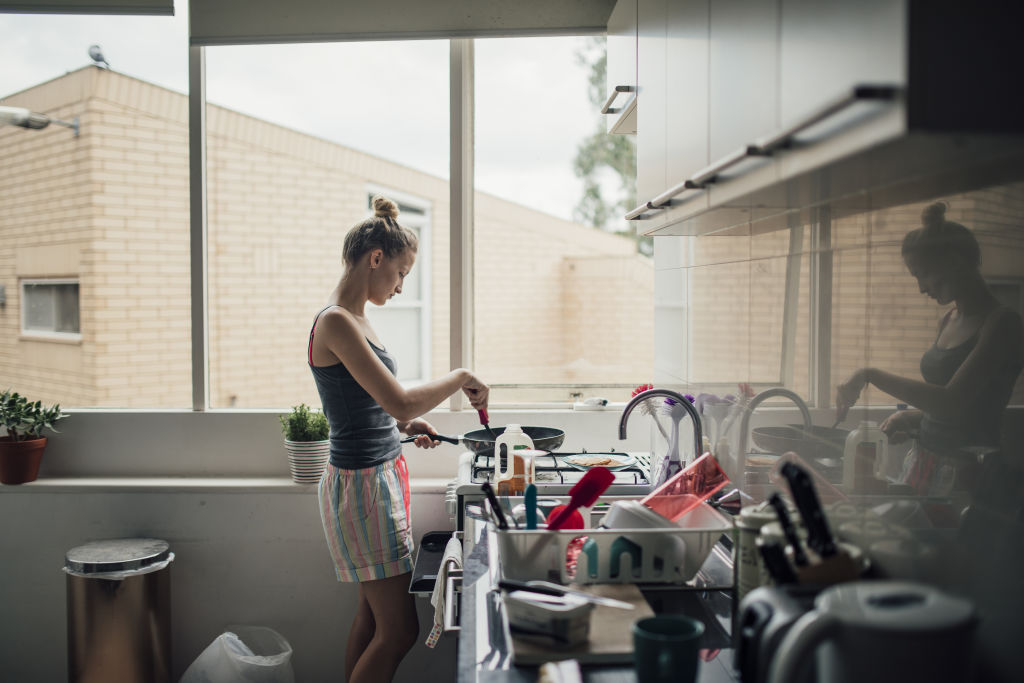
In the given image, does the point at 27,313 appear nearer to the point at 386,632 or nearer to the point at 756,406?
the point at 386,632

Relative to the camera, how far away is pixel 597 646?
114cm

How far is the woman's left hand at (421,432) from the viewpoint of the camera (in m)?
2.44

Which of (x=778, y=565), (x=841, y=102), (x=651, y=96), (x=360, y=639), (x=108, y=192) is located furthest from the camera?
(x=108, y=192)

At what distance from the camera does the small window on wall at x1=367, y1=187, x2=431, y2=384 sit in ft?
9.86

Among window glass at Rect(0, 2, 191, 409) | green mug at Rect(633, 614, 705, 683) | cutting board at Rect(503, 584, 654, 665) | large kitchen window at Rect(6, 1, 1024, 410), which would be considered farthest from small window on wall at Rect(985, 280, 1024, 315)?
window glass at Rect(0, 2, 191, 409)

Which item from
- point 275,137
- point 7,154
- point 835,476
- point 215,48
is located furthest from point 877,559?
point 7,154

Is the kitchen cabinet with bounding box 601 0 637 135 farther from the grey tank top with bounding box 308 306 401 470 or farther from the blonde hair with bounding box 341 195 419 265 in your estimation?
the grey tank top with bounding box 308 306 401 470

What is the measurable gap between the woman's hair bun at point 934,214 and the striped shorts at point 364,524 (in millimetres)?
1594

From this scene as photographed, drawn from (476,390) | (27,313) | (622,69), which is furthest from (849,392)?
(27,313)

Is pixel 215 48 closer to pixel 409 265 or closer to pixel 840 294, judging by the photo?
pixel 409 265

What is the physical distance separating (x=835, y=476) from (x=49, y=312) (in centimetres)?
301

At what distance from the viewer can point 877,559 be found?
110 cm

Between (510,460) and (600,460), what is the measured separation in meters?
0.52

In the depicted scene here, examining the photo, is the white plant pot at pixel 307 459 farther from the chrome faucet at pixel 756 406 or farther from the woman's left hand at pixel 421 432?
the chrome faucet at pixel 756 406
